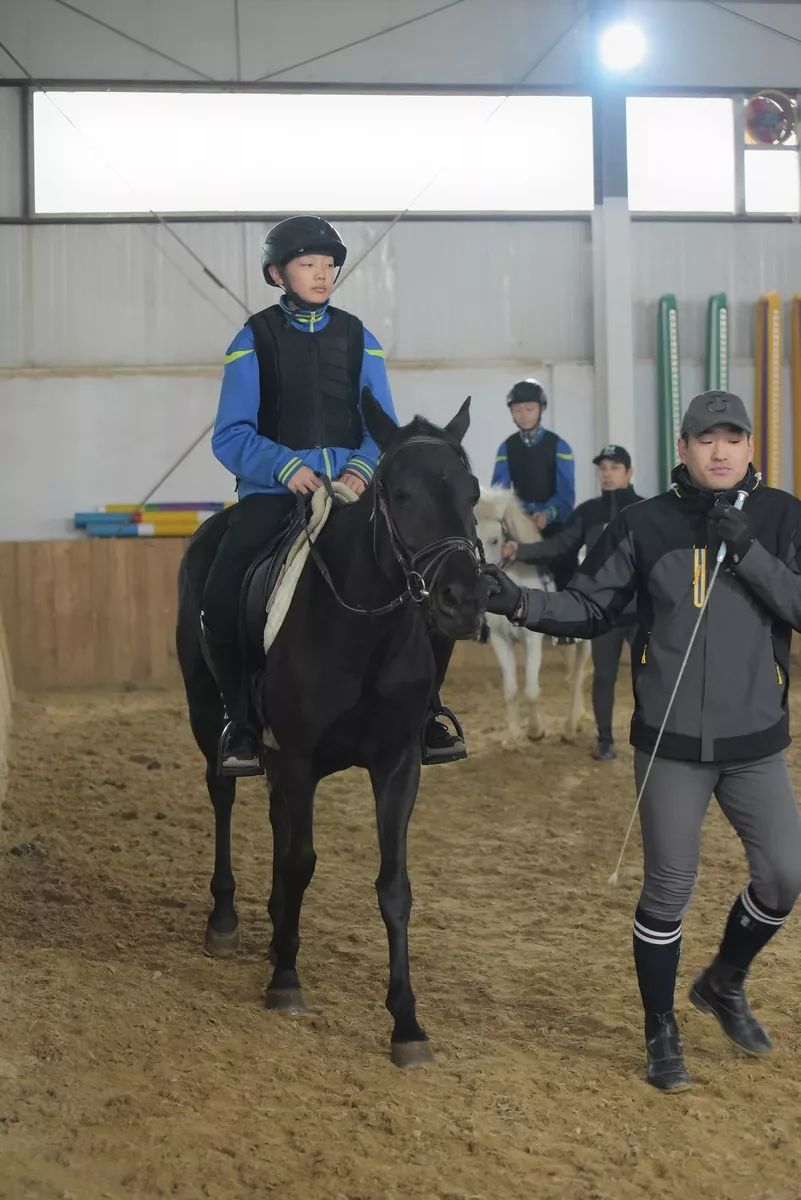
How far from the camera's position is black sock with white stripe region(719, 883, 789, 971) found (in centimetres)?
370

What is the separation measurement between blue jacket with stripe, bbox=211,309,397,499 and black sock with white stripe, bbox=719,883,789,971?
6.09 feet

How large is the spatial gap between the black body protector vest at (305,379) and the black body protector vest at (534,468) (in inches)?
203

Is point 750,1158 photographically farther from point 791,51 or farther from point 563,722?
point 791,51

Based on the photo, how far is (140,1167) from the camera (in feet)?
10.00

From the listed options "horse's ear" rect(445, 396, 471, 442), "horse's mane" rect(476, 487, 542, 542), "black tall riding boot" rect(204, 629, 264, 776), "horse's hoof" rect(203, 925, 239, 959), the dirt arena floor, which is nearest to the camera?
the dirt arena floor

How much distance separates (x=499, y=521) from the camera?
895 cm

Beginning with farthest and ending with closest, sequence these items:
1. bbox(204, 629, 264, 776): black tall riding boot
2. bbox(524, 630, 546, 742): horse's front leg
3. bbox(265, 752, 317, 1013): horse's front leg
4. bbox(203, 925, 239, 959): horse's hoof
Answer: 1. bbox(524, 630, 546, 742): horse's front leg
2. bbox(203, 925, 239, 959): horse's hoof
3. bbox(204, 629, 264, 776): black tall riding boot
4. bbox(265, 752, 317, 1013): horse's front leg

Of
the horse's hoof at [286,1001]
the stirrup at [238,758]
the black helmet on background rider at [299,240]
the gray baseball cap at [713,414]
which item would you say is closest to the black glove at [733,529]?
the gray baseball cap at [713,414]

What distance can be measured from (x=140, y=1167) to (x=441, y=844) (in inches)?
Answer: 149

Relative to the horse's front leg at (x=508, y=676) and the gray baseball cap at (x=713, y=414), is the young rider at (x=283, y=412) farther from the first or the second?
the horse's front leg at (x=508, y=676)

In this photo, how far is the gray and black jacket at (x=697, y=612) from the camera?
348 cm

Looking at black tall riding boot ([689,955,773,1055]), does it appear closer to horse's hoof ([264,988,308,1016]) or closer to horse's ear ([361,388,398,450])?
horse's hoof ([264,988,308,1016])

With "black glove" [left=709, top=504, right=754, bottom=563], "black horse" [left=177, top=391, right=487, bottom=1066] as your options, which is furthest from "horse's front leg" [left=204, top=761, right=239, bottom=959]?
"black glove" [left=709, top=504, right=754, bottom=563]

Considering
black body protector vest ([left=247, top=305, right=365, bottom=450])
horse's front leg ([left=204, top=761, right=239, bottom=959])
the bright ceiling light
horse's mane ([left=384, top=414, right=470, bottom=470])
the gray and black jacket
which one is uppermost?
the bright ceiling light
